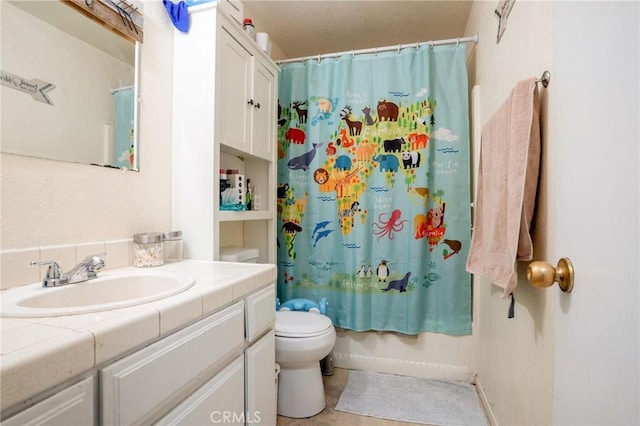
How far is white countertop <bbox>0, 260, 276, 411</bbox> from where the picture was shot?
1.37ft

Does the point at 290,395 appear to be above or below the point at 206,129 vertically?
below

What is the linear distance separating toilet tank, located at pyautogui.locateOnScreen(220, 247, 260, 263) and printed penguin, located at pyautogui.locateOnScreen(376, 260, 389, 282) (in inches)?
31.3

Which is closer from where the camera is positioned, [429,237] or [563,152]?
[563,152]

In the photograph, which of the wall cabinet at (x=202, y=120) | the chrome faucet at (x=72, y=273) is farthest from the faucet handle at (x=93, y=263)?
the wall cabinet at (x=202, y=120)

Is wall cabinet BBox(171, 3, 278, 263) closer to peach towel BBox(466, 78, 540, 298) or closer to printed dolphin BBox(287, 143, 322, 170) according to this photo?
printed dolphin BBox(287, 143, 322, 170)

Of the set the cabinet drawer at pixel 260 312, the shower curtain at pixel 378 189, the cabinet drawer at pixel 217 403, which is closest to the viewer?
the cabinet drawer at pixel 217 403

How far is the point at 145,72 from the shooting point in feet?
4.07

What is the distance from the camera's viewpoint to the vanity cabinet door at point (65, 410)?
42cm

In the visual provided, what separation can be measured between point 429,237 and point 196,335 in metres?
1.52

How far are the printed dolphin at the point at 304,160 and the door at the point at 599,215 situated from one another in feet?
5.05

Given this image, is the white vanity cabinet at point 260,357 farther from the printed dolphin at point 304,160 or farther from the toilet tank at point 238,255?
the printed dolphin at point 304,160

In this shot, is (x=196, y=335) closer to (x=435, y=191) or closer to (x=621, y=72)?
(x=621, y=72)

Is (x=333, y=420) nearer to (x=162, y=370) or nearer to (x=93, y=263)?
(x=162, y=370)

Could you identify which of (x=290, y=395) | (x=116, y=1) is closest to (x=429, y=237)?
(x=290, y=395)
